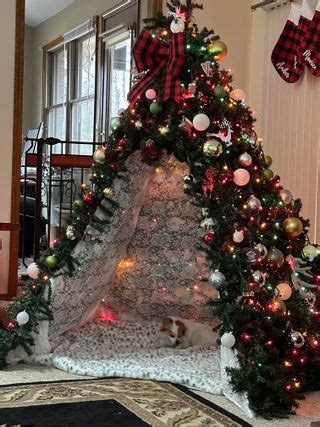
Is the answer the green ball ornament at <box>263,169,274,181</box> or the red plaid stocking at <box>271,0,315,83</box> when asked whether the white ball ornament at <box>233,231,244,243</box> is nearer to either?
the green ball ornament at <box>263,169,274,181</box>

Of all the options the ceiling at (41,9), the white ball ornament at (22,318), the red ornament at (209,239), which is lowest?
the white ball ornament at (22,318)

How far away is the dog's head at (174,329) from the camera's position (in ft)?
11.5

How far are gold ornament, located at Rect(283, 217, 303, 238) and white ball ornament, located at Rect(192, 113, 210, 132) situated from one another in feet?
1.85

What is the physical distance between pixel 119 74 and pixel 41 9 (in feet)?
7.31

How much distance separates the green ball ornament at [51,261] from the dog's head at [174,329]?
0.70 m

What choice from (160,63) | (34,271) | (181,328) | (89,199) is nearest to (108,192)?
(89,199)

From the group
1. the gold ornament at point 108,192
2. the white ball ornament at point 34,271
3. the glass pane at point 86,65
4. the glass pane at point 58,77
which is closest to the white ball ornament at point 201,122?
the gold ornament at point 108,192

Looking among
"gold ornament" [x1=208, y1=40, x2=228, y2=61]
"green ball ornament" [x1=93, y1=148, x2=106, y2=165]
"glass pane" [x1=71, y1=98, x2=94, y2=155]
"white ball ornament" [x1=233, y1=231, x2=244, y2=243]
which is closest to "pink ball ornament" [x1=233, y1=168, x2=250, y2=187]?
"white ball ornament" [x1=233, y1=231, x2=244, y2=243]

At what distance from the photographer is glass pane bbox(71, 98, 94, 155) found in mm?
7598

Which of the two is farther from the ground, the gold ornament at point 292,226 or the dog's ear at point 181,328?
the gold ornament at point 292,226

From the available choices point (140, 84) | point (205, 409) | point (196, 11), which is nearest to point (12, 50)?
point (196, 11)

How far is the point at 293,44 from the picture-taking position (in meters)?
4.85

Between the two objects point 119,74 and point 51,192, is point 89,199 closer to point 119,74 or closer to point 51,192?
point 51,192

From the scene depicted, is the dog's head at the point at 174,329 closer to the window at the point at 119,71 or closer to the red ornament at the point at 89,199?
the red ornament at the point at 89,199
